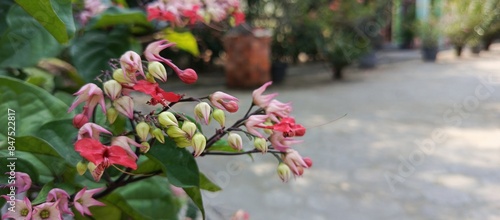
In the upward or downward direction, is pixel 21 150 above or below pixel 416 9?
above

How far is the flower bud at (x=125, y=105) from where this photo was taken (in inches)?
17.5

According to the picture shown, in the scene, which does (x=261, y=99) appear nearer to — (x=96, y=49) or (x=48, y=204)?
(x=48, y=204)

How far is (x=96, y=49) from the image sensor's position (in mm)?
927

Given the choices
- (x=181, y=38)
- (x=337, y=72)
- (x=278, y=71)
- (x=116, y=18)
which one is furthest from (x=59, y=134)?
(x=337, y=72)

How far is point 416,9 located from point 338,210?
7811 millimetres

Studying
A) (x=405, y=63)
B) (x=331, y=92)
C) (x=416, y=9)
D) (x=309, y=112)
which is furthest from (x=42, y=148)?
(x=416, y=9)

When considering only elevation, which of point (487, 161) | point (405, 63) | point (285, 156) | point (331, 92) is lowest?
point (405, 63)

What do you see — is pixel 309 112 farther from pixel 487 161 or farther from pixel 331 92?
pixel 487 161

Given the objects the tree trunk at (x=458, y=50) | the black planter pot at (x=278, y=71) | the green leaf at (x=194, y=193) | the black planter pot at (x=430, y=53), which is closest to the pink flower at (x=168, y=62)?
the green leaf at (x=194, y=193)

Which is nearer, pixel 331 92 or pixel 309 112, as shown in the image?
pixel 309 112

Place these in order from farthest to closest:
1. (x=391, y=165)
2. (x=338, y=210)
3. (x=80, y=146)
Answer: (x=391, y=165)
(x=338, y=210)
(x=80, y=146)

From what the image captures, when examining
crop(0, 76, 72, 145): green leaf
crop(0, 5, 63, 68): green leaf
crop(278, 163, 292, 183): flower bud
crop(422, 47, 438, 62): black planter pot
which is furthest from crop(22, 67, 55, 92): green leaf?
crop(422, 47, 438, 62): black planter pot

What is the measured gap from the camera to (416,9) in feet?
30.3

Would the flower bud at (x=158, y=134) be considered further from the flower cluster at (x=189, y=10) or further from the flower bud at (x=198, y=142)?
the flower cluster at (x=189, y=10)
